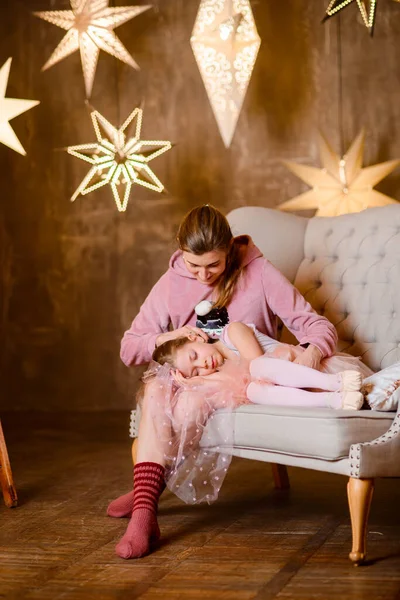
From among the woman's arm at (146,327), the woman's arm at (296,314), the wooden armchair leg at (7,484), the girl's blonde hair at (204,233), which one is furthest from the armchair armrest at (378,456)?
the wooden armchair leg at (7,484)

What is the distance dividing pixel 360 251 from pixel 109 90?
2.85m

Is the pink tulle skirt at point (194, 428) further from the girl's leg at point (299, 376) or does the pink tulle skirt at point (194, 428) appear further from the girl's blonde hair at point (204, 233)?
the girl's blonde hair at point (204, 233)

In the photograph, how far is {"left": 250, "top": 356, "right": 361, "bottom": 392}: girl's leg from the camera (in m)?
2.57

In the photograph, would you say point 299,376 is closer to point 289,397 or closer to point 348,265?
point 289,397

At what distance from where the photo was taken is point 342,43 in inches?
211

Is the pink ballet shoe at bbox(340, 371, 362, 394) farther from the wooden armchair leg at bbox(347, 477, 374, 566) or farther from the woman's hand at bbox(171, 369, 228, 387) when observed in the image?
the woman's hand at bbox(171, 369, 228, 387)

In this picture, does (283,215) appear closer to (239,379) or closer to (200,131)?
(239,379)

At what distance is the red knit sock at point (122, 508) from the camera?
3066 mm

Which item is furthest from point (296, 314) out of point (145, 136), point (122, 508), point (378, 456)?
point (145, 136)

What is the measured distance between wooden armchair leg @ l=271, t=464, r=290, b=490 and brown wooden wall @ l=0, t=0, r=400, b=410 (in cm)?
225

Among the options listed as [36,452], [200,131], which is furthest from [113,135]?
[36,452]

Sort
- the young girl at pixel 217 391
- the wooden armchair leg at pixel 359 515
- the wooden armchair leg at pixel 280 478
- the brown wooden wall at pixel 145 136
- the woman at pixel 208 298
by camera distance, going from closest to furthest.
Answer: the wooden armchair leg at pixel 359 515
the young girl at pixel 217 391
the woman at pixel 208 298
the wooden armchair leg at pixel 280 478
the brown wooden wall at pixel 145 136

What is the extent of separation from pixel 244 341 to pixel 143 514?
0.70m

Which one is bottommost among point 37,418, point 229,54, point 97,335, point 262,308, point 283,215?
point 37,418
